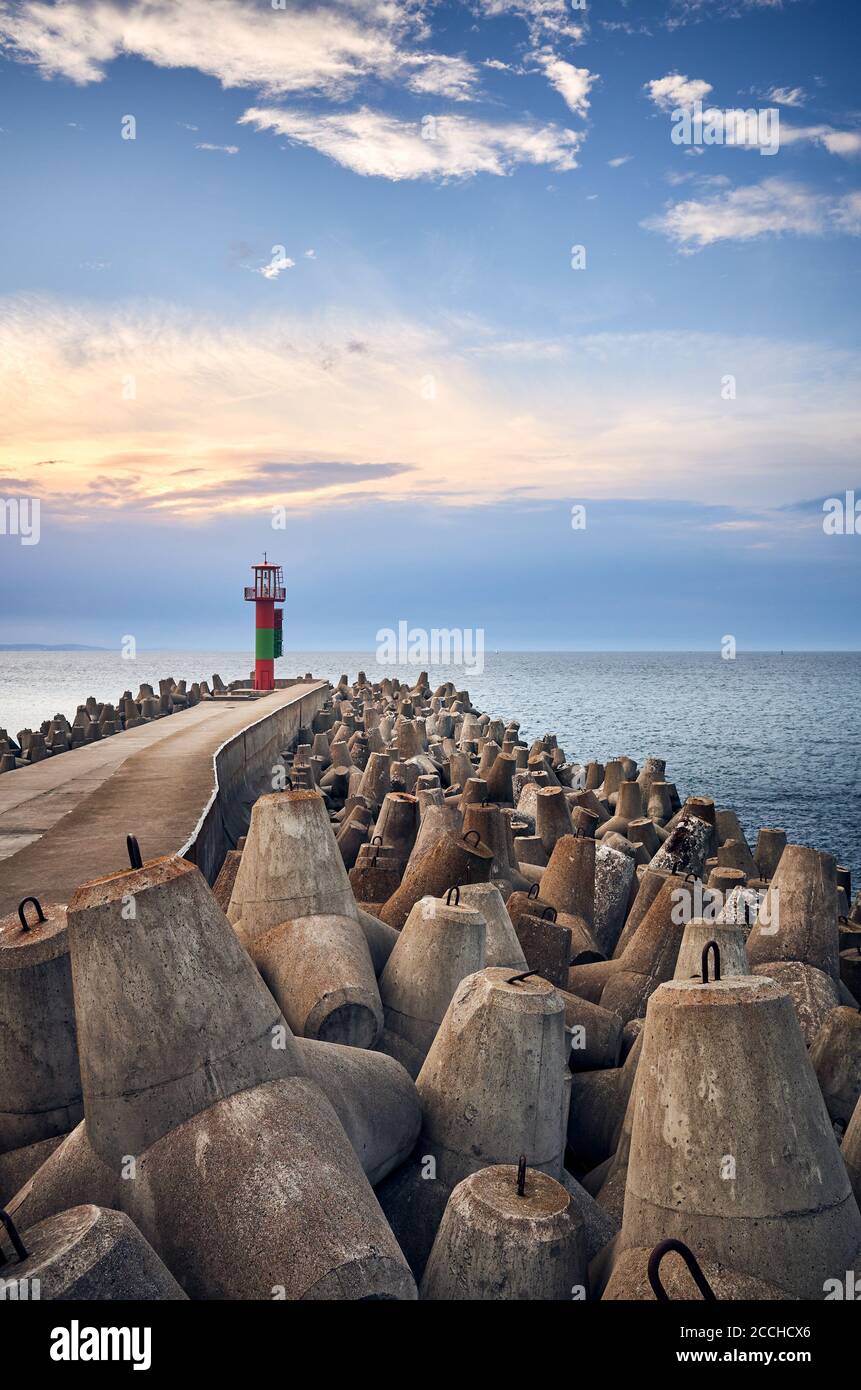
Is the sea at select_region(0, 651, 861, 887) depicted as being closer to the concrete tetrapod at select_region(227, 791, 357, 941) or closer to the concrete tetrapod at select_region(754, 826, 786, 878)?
the concrete tetrapod at select_region(754, 826, 786, 878)

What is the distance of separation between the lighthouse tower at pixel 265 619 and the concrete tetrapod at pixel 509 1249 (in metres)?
27.3

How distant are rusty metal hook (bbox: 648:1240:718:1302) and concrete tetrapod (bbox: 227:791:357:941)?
266 cm

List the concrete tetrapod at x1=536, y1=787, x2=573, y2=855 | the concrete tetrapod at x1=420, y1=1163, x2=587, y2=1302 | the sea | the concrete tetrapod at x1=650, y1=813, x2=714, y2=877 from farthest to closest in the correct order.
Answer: the sea
the concrete tetrapod at x1=536, y1=787, x2=573, y2=855
the concrete tetrapod at x1=650, y1=813, x2=714, y2=877
the concrete tetrapod at x1=420, y1=1163, x2=587, y2=1302

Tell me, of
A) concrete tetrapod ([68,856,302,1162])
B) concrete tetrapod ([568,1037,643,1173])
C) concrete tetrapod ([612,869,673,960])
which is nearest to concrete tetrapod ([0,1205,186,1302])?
concrete tetrapod ([68,856,302,1162])

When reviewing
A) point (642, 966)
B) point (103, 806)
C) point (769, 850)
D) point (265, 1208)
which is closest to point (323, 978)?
point (265, 1208)

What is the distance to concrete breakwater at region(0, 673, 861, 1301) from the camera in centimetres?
259

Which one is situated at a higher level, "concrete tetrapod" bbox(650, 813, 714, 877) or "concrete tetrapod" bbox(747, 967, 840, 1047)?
"concrete tetrapod" bbox(650, 813, 714, 877)

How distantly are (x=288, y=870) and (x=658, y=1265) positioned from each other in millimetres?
2806

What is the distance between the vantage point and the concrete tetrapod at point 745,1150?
2680 mm

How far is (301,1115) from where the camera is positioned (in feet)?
9.39

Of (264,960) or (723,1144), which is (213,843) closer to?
(264,960)

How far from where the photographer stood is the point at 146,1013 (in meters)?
2.81

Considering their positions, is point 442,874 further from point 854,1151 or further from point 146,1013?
point 146,1013
